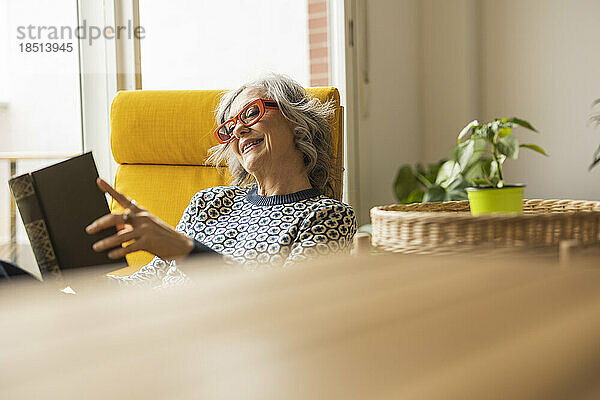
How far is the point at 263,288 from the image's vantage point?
9.0 inches

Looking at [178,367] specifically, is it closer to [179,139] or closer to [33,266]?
[179,139]

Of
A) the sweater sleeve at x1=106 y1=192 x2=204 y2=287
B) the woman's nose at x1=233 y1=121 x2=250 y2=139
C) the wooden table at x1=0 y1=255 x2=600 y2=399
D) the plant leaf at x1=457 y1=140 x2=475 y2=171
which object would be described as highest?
the woman's nose at x1=233 y1=121 x2=250 y2=139

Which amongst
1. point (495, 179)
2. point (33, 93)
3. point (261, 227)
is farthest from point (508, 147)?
point (33, 93)

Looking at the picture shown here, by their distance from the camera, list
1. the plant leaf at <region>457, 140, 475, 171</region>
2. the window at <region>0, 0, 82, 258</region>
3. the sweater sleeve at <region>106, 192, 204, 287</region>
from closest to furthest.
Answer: the sweater sleeve at <region>106, 192, 204, 287</region> < the plant leaf at <region>457, 140, 475, 171</region> < the window at <region>0, 0, 82, 258</region>

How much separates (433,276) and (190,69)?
3003mm

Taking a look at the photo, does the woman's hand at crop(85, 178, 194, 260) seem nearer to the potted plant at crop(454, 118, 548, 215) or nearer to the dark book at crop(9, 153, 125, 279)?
the dark book at crop(9, 153, 125, 279)

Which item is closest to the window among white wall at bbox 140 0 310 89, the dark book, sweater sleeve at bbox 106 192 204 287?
white wall at bbox 140 0 310 89

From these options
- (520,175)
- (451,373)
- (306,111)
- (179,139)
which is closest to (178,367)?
(451,373)

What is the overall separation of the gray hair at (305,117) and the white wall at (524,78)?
75.3 inches

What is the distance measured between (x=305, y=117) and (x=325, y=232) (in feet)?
1.20

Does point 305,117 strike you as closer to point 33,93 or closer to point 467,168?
point 467,168

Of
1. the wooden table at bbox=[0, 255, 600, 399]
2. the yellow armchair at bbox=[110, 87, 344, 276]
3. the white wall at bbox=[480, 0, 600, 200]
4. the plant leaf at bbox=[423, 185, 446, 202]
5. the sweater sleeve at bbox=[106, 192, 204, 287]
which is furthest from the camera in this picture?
the white wall at bbox=[480, 0, 600, 200]

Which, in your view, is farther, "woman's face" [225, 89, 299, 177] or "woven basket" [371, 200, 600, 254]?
"woman's face" [225, 89, 299, 177]

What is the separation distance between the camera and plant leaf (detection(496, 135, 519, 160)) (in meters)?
1.65
